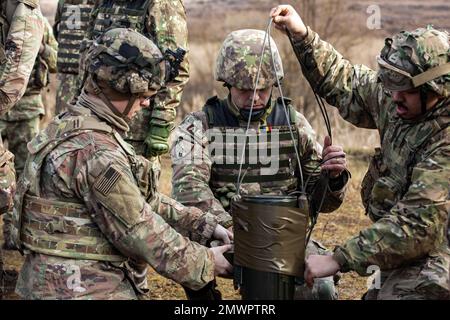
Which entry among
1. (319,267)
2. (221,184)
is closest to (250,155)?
(221,184)

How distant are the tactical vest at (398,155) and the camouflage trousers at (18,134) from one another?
443cm

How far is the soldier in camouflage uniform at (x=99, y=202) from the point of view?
16.0ft

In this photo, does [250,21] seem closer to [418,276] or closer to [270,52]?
[270,52]

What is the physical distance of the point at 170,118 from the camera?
758 cm

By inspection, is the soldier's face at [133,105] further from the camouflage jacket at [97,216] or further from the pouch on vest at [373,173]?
the pouch on vest at [373,173]

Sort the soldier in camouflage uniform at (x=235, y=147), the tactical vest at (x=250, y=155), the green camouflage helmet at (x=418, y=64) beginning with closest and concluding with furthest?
the green camouflage helmet at (x=418, y=64), the soldier in camouflage uniform at (x=235, y=147), the tactical vest at (x=250, y=155)

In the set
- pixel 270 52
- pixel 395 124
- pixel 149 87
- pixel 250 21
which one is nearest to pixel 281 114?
pixel 270 52

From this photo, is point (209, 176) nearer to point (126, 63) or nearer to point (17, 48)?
point (126, 63)

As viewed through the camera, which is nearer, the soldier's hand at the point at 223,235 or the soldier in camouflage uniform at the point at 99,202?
the soldier in camouflage uniform at the point at 99,202

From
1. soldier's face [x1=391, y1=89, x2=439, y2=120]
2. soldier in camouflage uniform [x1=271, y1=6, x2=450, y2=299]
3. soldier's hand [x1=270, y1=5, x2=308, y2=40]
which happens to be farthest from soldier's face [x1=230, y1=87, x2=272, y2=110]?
soldier's face [x1=391, y1=89, x2=439, y2=120]

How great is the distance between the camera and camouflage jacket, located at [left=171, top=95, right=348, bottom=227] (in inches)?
238

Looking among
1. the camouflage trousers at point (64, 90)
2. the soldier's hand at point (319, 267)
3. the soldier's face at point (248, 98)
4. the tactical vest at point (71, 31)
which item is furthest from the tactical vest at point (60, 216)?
the tactical vest at point (71, 31)

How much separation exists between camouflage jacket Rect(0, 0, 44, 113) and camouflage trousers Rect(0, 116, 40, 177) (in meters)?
1.86

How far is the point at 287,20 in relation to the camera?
5746 mm
